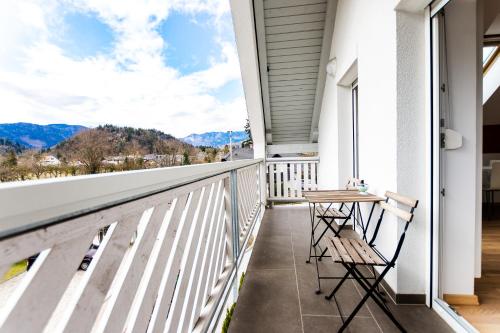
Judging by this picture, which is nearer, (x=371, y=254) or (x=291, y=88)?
(x=371, y=254)

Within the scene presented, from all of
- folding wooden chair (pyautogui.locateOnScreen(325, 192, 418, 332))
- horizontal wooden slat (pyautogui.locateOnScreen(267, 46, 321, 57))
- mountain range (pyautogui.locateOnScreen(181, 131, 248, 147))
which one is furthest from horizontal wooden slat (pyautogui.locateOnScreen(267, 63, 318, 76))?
folding wooden chair (pyautogui.locateOnScreen(325, 192, 418, 332))

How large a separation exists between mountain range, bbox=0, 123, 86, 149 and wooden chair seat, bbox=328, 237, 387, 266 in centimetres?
159

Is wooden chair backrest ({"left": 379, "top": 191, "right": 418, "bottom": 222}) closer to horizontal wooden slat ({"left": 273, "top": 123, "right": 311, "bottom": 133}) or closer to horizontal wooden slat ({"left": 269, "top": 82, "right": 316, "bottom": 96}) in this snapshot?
horizontal wooden slat ({"left": 269, "top": 82, "right": 316, "bottom": 96})

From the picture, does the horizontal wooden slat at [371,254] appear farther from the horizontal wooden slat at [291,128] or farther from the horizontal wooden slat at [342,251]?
the horizontal wooden slat at [291,128]

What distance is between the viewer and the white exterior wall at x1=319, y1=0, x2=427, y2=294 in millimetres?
1821

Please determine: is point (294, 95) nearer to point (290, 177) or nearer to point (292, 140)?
point (292, 140)

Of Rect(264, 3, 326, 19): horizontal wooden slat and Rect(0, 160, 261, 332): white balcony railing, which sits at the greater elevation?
Rect(264, 3, 326, 19): horizontal wooden slat

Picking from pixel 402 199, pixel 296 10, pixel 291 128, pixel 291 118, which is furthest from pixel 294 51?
pixel 402 199

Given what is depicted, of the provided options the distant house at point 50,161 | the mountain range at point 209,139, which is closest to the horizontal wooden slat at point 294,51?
the mountain range at point 209,139

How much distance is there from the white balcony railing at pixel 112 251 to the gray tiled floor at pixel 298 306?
451 millimetres

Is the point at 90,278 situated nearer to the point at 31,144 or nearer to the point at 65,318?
the point at 65,318

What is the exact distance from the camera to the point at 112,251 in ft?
2.29

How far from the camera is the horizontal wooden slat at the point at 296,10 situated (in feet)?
11.5

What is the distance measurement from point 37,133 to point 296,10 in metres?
3.79
